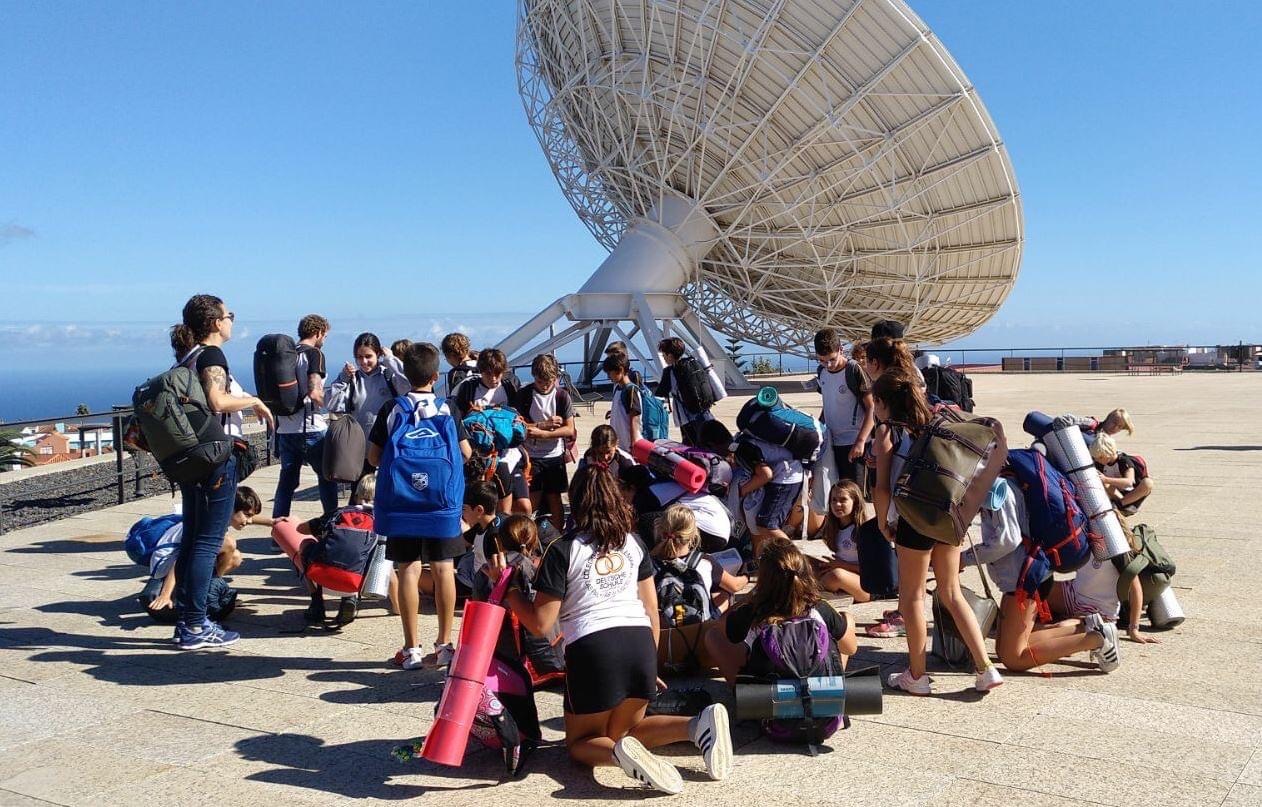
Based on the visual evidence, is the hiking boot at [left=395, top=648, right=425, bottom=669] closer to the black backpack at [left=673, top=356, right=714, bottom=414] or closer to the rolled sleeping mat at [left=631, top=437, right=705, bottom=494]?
the rolled sleeping mat at [left=631, top=437, right=705, bottom=494]

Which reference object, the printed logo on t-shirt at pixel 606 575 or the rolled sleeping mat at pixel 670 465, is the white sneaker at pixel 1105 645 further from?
the printed logo on t-shirt at pixel 606 575

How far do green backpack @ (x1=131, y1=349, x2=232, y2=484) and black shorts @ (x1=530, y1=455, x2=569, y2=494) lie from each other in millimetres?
2773

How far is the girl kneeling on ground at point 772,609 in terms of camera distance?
16.0 feet

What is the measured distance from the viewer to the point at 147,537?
750 centimetres

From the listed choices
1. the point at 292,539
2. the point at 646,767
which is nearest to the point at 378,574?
the point at 292,539

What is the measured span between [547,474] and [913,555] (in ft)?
12.9

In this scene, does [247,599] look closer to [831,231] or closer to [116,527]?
[116,527]

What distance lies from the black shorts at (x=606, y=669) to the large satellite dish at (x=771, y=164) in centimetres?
1920

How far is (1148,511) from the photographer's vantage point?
35.1ft

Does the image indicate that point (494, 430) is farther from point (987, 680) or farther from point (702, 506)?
point (987, 680)

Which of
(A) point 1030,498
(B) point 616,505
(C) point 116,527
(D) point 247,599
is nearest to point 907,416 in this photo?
(A) point 1030,498

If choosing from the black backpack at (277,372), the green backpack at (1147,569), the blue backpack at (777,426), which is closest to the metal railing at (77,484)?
the black backpack at (277,372)

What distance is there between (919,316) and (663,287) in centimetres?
822

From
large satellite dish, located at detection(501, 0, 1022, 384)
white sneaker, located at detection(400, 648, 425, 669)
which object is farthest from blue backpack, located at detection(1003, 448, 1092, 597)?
large satellite dish, located at detection(501, 0, 1022, 384)
